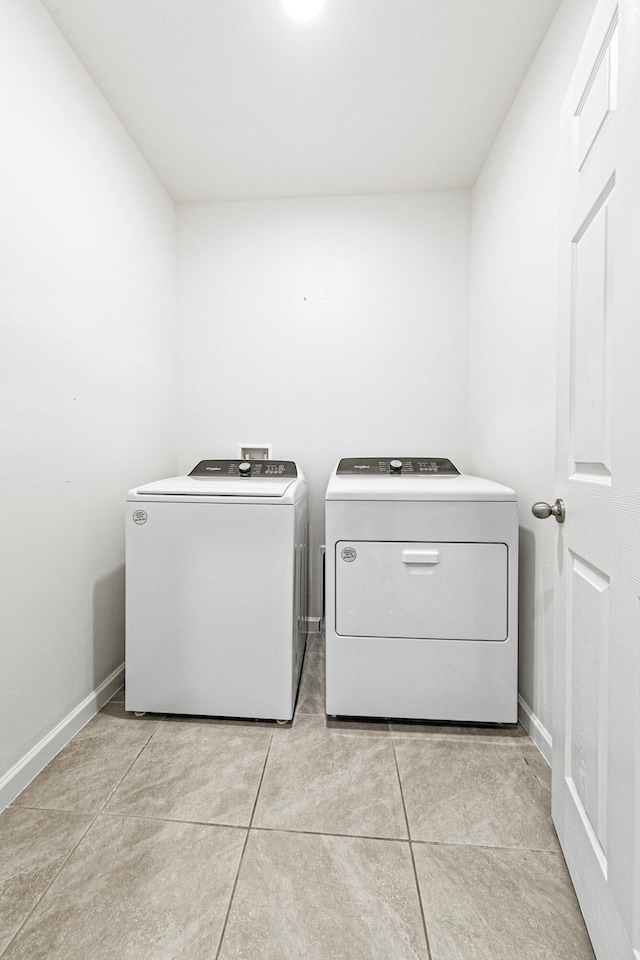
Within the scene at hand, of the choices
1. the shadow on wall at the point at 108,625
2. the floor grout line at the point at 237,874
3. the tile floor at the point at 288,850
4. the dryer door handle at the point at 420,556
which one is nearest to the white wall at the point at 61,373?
the shadow on wall at the point at 108,625

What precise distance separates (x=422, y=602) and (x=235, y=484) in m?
0.81

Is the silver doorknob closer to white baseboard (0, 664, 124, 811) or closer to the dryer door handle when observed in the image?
the dryer door handle

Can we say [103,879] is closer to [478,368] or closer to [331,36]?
[478,368]

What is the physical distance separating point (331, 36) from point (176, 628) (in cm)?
206

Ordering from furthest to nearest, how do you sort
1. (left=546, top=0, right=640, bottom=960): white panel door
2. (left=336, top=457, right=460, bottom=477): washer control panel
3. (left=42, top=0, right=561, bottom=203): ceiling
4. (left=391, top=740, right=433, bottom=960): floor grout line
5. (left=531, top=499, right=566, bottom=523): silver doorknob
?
(left=336, top=457, right=460, bottom=477): washer control panel, (left=42, top=0, right=561, bottom=203): ceiling, (left=531, top=499, right=566, bottom=523): silver doorknob, (left=391, top=740, right=433, bottom=960): floor grout line, (left=546, top=0, right=640, bottom=960): white panel door

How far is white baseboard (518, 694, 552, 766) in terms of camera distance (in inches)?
53.5

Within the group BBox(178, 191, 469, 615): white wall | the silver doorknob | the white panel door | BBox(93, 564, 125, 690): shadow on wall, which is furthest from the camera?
BBox(178, 191, 469, 615): white wall

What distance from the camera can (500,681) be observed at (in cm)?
149

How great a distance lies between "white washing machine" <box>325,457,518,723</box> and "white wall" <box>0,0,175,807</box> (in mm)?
883

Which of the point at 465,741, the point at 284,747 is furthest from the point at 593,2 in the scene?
the point at 284,747

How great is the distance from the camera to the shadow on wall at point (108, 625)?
1640 mm

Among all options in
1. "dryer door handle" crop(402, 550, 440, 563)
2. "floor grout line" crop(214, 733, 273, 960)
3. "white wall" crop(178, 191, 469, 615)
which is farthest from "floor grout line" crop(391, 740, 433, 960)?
"white wall" crop(178, 191, 469, 615)

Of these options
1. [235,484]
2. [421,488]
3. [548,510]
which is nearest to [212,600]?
[235,484]

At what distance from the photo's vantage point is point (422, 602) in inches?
59.3
